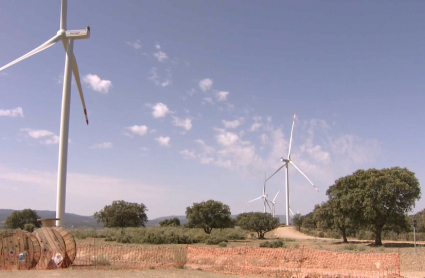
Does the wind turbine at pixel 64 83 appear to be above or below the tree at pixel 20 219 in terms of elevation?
above

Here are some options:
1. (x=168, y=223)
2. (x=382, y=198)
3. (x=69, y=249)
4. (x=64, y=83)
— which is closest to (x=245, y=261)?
(x=69, y=249)

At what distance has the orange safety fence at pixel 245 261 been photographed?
17752mm

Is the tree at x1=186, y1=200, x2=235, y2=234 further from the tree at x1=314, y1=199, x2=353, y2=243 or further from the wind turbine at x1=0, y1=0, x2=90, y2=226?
the wind turbine at x1=0, y1=0, x2=90, y2=226

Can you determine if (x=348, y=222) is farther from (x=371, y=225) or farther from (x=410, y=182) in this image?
(x=410, y=182)

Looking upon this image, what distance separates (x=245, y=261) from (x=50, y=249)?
952cm

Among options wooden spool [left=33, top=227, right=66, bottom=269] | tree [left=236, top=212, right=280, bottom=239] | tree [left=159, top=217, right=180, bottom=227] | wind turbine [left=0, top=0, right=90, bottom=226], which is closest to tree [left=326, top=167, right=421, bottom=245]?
tree [left=236, top=212, right=280, bottom=239]

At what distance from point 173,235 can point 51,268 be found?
26.9 meters

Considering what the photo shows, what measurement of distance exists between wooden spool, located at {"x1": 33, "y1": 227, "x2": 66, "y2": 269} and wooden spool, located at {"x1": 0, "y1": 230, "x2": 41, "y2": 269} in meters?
0.22

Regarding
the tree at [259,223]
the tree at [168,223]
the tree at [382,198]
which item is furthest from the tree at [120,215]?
the tree at [382,198]

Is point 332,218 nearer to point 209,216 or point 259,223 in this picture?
point 259,223

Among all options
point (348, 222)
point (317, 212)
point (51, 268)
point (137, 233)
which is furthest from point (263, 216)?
point (51, 268)

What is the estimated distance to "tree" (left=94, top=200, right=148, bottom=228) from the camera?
227 feet

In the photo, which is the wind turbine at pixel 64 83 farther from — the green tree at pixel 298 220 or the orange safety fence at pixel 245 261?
the green tree at pixel 298 220

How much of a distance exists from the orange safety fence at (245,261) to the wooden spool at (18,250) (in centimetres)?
29
